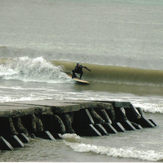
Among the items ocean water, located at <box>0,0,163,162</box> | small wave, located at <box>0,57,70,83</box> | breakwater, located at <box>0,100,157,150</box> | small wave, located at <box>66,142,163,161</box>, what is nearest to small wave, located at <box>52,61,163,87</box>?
ocean water, located at <box>0,0,163,162</box>

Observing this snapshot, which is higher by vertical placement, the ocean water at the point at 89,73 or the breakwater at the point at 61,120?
the breakwater at the point at 61,120

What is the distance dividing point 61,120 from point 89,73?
25835 mm

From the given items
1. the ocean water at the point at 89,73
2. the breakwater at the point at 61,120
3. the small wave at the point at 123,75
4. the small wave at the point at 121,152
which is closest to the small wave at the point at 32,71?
the ocean water at the point at 89,73

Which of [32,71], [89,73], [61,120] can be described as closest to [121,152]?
[61,120]

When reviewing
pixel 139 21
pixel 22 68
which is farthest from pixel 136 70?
pixel 139 21

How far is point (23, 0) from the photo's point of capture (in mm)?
170750

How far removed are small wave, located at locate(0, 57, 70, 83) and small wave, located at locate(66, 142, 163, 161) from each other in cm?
2231

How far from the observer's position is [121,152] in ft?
51.9

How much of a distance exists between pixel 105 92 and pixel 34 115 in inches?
683

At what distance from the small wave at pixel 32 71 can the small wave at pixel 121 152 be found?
2231 cm

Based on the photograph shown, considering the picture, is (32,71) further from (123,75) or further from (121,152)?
(121,152)

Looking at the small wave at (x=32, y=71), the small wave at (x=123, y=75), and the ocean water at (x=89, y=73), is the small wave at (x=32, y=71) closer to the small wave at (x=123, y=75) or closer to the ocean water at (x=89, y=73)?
the ocean water at (x=89, y=73)

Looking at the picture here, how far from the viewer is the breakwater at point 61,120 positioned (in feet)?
53.2

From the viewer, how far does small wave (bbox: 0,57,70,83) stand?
3972 centimetres
